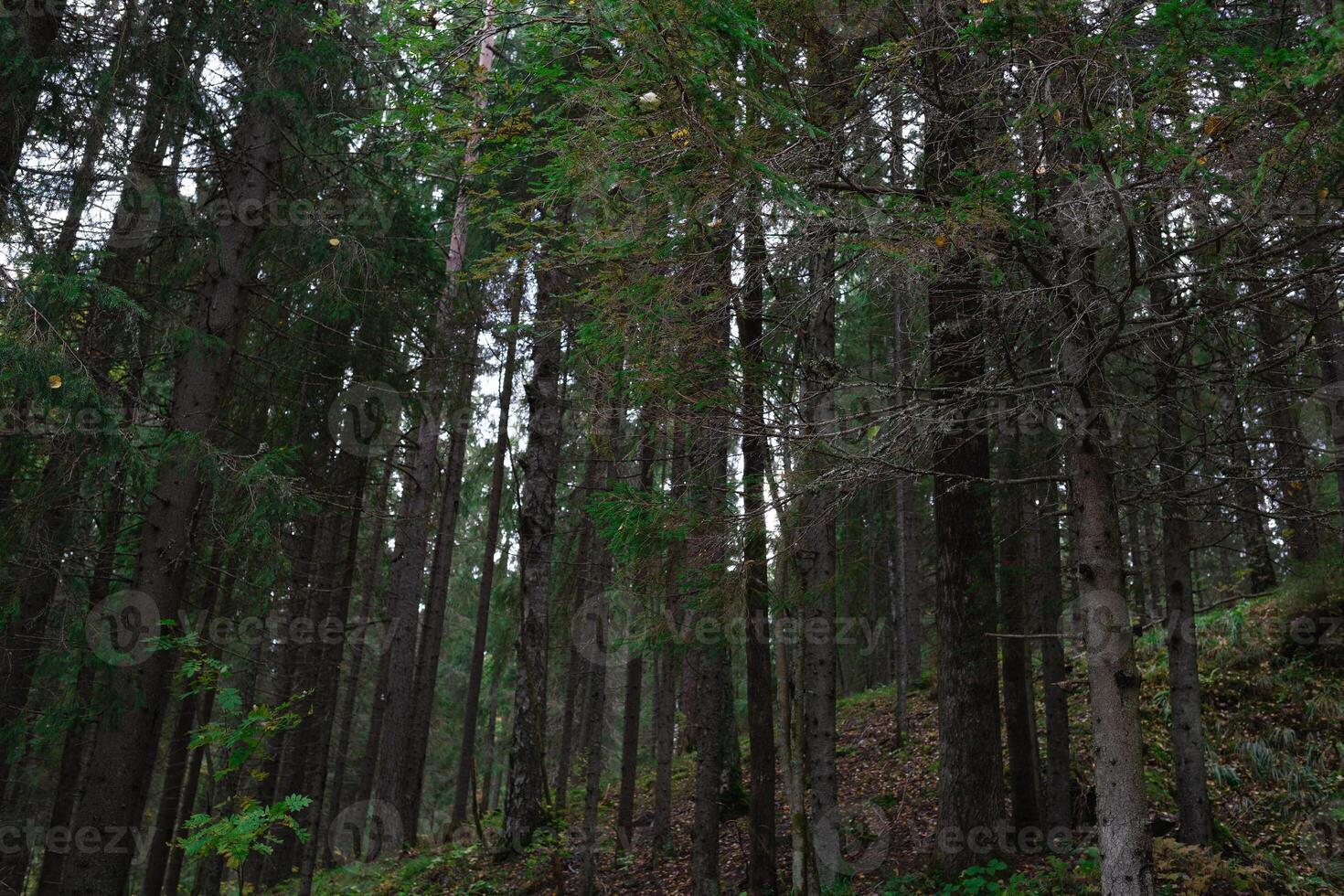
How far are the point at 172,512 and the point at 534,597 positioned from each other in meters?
4.53

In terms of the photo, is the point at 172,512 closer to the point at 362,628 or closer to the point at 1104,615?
the point at 1104,615

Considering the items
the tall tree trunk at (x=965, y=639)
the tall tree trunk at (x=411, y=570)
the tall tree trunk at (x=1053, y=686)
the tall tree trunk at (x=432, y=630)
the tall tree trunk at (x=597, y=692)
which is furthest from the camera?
the tall tree trunk at (x=432, y=630)

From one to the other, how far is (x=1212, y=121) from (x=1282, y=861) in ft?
25.1

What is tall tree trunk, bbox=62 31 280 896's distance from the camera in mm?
7514

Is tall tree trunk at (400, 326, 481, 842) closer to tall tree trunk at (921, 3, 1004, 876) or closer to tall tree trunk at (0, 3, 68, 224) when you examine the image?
tall tree trunk at (0, 3, 68, 224)

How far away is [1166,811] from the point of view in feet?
29.7

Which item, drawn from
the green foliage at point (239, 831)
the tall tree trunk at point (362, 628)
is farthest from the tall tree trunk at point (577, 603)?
the green foliage at point (239, 831)

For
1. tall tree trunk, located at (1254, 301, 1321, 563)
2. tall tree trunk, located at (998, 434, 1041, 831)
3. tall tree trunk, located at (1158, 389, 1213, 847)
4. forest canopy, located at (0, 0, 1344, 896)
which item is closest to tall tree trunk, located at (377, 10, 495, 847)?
forest canopy, located at (0, 0, 1344, 896)

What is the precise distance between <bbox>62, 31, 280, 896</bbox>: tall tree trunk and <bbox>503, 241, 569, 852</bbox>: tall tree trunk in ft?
11.4

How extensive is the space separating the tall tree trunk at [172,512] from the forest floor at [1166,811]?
14.4 ft

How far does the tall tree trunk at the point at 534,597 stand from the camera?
1081 centimetres

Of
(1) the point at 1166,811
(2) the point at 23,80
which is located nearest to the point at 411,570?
(2) the point at 23,80

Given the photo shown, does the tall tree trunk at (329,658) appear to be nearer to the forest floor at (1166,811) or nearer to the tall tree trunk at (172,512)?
the forest floor at (1166,811)

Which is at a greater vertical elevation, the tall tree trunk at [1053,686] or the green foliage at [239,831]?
the tall tree trunk at [1053,686]
